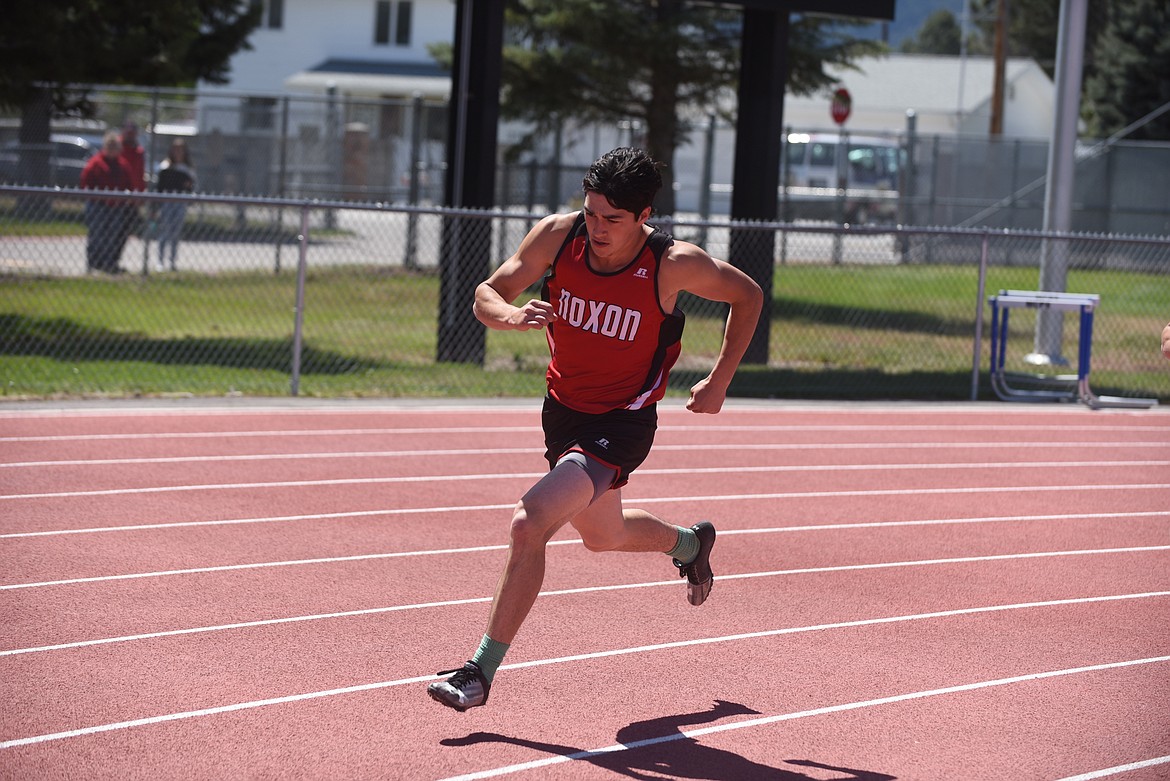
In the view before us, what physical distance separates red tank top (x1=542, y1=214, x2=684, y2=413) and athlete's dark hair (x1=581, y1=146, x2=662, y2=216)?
0.28 meters

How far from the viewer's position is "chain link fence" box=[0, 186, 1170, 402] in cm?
1338

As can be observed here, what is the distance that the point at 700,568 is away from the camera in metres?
6.31

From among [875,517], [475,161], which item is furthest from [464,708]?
[475,161]

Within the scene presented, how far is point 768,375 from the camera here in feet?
50.8

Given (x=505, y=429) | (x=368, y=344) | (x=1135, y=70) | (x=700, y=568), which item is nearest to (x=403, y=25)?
(x=1135, y=70)

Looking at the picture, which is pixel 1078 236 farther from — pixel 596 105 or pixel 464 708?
pixel 464 708

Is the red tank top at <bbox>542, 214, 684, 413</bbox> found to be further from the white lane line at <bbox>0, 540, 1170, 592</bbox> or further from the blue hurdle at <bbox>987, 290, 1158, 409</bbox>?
the blue hurdle at <bbox>987, 290, 1158, 409</bbox>

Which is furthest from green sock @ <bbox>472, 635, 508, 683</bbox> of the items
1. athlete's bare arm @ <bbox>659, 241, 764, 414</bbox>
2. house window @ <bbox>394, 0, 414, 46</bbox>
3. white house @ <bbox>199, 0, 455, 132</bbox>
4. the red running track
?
house window @ <bbox>394, 0, 414, 46</bbox>

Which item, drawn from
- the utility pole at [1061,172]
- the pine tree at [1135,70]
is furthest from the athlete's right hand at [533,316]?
the pine tree at [1135,70]

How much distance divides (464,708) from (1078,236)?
1141 centimetres

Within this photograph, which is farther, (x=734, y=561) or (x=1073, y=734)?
(x=734, y=561)

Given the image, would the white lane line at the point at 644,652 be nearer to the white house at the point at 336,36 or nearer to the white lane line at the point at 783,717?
the white lane line at the point at 783,717

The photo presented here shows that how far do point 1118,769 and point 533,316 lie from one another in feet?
8.30

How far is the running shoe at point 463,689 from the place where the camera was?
4926 millimetres
